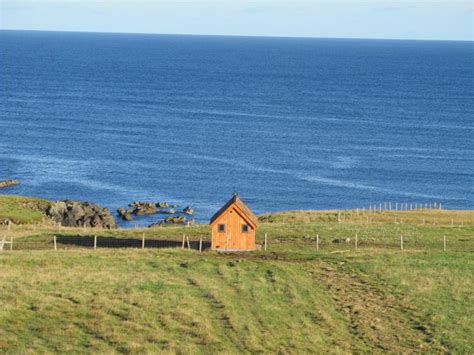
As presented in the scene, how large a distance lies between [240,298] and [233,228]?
13.4m

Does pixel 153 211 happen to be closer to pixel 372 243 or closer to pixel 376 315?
pixel 372 243

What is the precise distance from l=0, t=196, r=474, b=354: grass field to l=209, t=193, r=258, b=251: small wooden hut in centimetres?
165

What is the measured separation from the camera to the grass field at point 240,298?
39938 mm

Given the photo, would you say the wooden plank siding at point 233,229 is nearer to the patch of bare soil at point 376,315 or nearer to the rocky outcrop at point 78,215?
the patch of bare soil at point 376,315

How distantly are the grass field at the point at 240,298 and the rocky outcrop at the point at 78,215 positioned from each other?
24.5m

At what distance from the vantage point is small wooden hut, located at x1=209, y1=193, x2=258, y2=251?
59.9 metres

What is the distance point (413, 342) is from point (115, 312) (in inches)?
565

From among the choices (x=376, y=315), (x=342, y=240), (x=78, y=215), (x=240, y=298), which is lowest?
(x=376, y=315)

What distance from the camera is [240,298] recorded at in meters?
47.3

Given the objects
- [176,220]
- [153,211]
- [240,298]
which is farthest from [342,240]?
[153,211]

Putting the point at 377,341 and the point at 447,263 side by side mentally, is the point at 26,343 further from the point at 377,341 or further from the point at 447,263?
the point at 447,263

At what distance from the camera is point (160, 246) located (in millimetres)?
63594

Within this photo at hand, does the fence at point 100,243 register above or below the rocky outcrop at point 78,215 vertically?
below

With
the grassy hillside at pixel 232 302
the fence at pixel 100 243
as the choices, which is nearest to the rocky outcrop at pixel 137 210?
the fence at pixel 100 243
